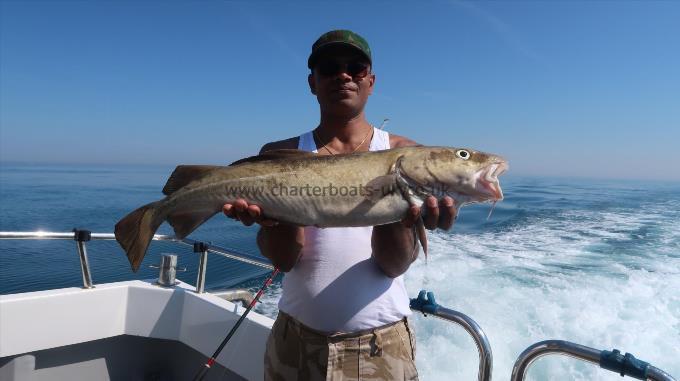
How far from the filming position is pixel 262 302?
8.59m

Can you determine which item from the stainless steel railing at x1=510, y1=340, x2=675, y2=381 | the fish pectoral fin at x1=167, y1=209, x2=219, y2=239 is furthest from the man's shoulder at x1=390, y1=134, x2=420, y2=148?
the stainless steel railing at x1=510, y1=340, x2=675, y2=381

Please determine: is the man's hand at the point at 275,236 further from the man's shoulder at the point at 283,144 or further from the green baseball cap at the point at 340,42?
the green baseball cap at the point at 340,42

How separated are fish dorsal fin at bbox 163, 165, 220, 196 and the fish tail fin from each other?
0.16 metres

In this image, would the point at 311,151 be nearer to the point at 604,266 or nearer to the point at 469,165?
the point at 469,165

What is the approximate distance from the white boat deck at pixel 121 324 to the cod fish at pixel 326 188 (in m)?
1.72

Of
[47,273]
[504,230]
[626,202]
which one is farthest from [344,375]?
[626,202]

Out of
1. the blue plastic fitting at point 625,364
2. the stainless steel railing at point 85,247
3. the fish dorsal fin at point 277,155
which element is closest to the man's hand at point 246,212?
the fish dorsal fin at point 277,155

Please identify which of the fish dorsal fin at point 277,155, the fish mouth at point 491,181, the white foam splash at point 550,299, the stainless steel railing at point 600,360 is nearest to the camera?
the stainless steel railing at point 600,360

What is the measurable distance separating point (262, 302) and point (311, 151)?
6462 mm

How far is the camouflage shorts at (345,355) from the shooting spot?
234cm

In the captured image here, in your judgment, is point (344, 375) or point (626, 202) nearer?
point (344, 375)

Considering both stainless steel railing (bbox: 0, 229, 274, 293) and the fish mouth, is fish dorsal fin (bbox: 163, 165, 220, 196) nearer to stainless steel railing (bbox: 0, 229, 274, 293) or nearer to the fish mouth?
stainless steel railing (bbox: 0, 229, 274, 293)

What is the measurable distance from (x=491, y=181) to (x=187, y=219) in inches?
82.9

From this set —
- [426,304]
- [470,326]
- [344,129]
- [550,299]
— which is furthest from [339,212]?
[550,299]
